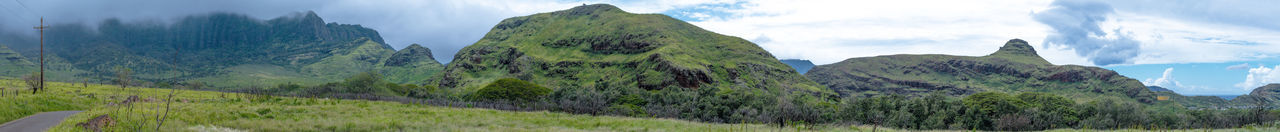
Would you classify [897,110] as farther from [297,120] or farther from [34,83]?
[34,83]

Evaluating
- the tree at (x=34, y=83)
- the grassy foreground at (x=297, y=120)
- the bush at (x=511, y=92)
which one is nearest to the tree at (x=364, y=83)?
the bush at (x=511, y=92)

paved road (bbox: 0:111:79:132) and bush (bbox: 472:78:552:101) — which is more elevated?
paved road (bbox: 0:111:79:132)

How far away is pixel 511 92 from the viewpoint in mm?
81188

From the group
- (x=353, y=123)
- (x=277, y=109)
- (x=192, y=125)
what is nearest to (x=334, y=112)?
(x=277, y=109)

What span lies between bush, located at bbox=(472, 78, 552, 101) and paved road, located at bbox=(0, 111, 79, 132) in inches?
1968

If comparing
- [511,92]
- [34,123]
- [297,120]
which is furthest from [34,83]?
[511,92]

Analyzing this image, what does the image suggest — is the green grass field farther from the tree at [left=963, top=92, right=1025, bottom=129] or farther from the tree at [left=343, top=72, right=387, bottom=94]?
the tree at [left=343, top=72, right=387, bottom=94]

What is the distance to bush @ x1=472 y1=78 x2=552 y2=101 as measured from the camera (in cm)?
7987

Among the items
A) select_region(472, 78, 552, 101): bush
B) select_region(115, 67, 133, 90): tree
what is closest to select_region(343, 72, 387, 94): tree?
select_region(472, 78, 552, 101): bush

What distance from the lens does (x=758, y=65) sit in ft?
636

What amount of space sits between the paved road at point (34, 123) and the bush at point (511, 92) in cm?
4998

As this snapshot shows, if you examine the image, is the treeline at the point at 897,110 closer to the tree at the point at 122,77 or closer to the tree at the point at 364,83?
the tree at the point at 122,77

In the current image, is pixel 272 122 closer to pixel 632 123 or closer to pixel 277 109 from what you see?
pixel 277 109

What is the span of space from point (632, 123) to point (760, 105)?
4014cm
